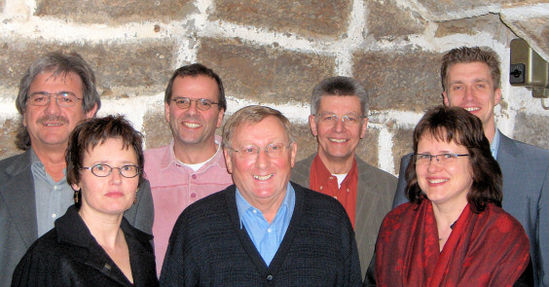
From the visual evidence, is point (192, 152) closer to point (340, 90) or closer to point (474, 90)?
point (340, 90)

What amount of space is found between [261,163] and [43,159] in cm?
81

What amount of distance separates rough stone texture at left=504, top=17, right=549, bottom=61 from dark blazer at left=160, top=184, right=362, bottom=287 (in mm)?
1185

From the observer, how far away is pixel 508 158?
233 centimetres

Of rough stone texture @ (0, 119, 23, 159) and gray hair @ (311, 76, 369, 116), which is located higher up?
gray hair @ (311, 76, 369, 116)

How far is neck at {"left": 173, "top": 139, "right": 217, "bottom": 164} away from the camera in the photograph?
102 inches

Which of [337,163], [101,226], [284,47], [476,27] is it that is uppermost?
[476,27]

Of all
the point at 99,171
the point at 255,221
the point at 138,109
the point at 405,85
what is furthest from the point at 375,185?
the point at 99,171

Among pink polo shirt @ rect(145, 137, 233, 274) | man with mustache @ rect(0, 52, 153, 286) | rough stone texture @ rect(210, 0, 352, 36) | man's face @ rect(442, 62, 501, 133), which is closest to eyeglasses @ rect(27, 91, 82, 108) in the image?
man with mustache @ rect(0, 52, 153, 286)

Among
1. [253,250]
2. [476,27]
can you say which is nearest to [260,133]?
[253,250]

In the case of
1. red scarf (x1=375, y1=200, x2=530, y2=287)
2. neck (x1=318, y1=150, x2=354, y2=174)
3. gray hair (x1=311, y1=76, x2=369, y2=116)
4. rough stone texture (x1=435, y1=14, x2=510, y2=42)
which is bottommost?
red scarf (x1=375, y1=200, x2=530, y2=287)

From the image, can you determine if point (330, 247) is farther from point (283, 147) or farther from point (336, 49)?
point (336, 49)

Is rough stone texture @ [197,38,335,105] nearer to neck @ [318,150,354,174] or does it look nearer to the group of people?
neck @ [318,150,354,174]

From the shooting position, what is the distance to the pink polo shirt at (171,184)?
248cm

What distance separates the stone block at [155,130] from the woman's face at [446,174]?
1158mm
